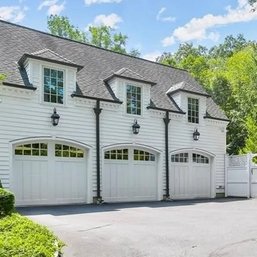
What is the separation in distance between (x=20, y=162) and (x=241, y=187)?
11.3 metres

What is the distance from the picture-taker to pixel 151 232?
871 cm

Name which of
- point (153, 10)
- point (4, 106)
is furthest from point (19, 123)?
point (153, 10)

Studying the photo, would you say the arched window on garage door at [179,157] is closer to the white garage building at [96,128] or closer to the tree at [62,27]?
the white garage building at [96,128]

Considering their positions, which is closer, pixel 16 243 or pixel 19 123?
pixel 16 243

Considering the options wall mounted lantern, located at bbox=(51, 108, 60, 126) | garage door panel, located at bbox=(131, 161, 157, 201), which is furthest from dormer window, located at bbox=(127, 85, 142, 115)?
wall mounted lantern, located at bbox=(51, 108, 60, 126)

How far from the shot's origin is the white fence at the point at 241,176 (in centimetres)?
1972

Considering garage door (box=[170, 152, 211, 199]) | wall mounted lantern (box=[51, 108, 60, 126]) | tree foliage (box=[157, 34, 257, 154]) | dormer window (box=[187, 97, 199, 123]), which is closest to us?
wall mounted lantern (box=[51, 108, 60, 126])

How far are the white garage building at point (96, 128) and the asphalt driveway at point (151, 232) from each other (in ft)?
6.90

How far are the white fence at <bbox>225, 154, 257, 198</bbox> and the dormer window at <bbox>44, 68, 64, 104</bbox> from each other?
10108mm

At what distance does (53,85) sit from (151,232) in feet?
25.7

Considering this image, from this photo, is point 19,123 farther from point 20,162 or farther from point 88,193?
point 88,193

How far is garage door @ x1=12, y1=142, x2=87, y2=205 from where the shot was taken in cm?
1394

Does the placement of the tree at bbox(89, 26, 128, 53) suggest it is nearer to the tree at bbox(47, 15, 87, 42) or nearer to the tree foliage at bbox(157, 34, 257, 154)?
the tree at bbox(47, 15, 87, 42)

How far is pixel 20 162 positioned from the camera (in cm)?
1392
